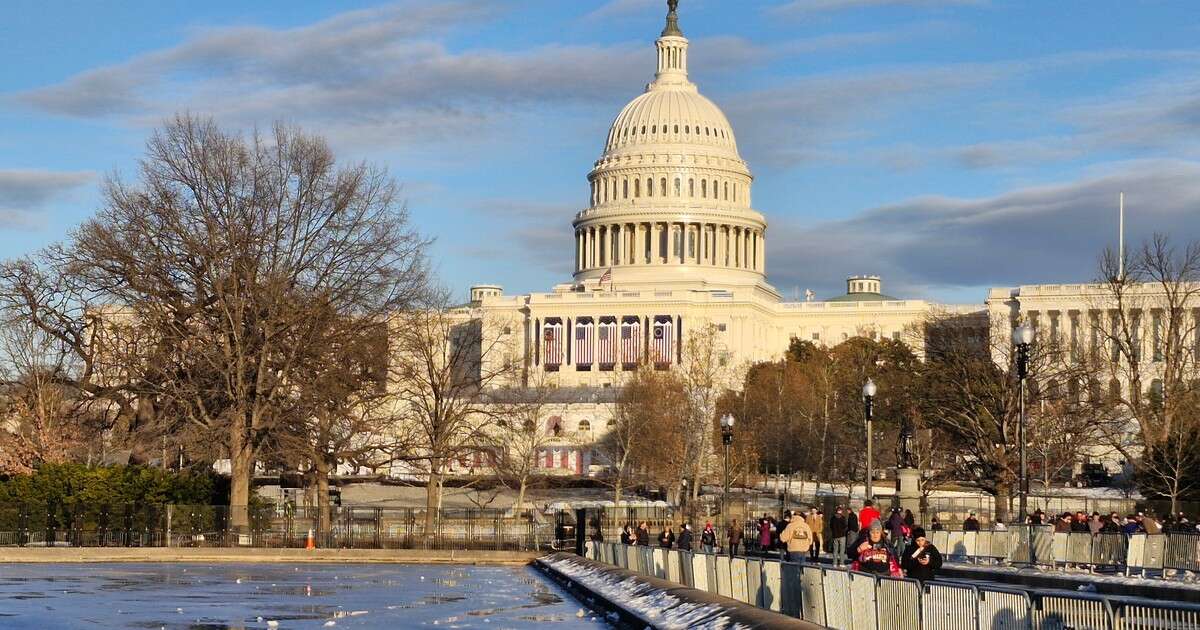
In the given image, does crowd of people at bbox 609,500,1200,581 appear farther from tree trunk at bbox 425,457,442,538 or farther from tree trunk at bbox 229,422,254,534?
tree trunk at bbox 229,422,254,534

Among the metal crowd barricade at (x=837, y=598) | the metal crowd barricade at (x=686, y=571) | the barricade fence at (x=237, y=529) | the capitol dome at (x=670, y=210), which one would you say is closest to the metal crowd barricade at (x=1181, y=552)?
the metal crowd barricade at (x=686, y=571)

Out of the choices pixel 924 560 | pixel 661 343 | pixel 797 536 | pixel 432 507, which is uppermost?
pixel 661 343

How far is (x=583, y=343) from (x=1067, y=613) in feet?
525

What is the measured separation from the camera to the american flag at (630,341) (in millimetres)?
164750

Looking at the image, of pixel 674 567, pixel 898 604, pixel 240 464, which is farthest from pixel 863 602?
pixel 240 464

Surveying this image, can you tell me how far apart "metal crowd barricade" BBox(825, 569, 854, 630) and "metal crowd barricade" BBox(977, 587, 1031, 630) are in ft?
11.1

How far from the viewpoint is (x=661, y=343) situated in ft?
558

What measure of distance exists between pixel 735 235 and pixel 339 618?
170 metres

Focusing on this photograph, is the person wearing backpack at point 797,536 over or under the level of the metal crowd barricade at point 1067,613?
over

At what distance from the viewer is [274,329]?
57.0m

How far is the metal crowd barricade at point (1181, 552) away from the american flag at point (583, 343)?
13843cm

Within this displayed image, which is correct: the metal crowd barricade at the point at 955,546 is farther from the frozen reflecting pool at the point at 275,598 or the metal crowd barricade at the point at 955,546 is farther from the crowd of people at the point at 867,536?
the frozen reflecting pool at the point at 275,598

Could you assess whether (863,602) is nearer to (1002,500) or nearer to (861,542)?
(861,542)

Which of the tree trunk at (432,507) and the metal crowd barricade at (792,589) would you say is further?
the tree trunk at (432,507)
